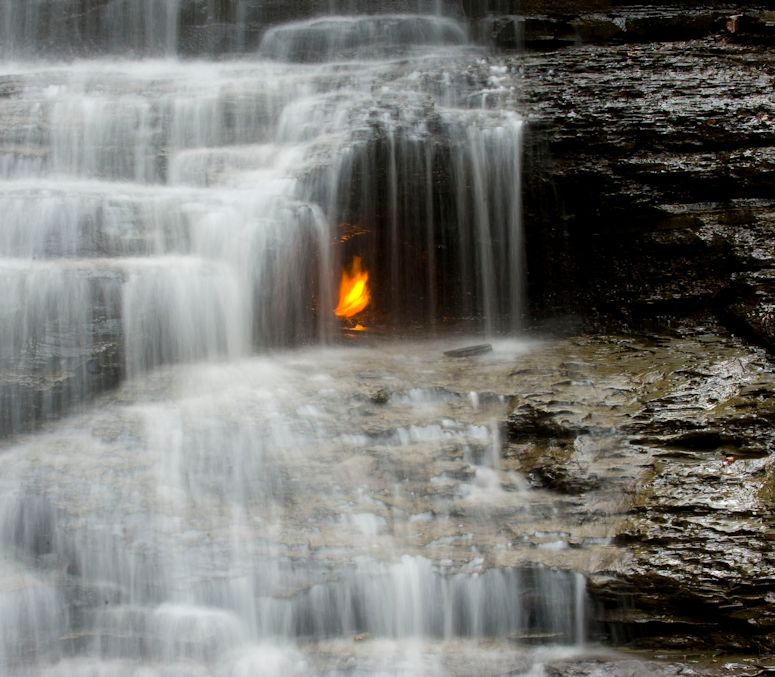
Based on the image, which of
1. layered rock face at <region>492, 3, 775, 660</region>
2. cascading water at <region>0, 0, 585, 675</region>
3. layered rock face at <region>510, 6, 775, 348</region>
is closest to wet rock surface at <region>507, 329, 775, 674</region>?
layered rock face at <region>492, 3, 775, 660</region>

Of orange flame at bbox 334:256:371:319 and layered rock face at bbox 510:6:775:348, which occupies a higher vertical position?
layered rock face at bbox 510:6:775:348

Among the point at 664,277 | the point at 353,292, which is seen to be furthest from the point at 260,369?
the point at 664,277

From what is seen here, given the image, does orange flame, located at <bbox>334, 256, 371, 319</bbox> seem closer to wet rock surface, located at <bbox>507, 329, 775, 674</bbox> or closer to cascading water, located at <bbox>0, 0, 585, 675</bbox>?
cascading water, located at <bbox>0, 0, 585, 675</bbox>

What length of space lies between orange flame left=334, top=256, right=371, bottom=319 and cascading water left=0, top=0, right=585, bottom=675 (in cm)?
20

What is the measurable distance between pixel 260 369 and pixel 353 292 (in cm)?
179

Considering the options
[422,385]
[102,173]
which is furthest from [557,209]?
[102,173]

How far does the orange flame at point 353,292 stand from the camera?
27.7 feet

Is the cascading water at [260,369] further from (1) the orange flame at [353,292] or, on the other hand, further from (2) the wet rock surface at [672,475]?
(2) the wet rock surface at [672,475]

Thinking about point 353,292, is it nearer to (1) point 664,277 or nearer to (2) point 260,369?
(2) point 260,369

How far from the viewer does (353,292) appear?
28.2 feet

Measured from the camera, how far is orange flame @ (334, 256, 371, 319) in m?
8.45

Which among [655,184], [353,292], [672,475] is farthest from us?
[353,292]

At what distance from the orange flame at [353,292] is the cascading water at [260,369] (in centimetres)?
20

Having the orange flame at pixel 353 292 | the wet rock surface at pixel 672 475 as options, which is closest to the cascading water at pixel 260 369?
the orange flame at pixel 353 292
